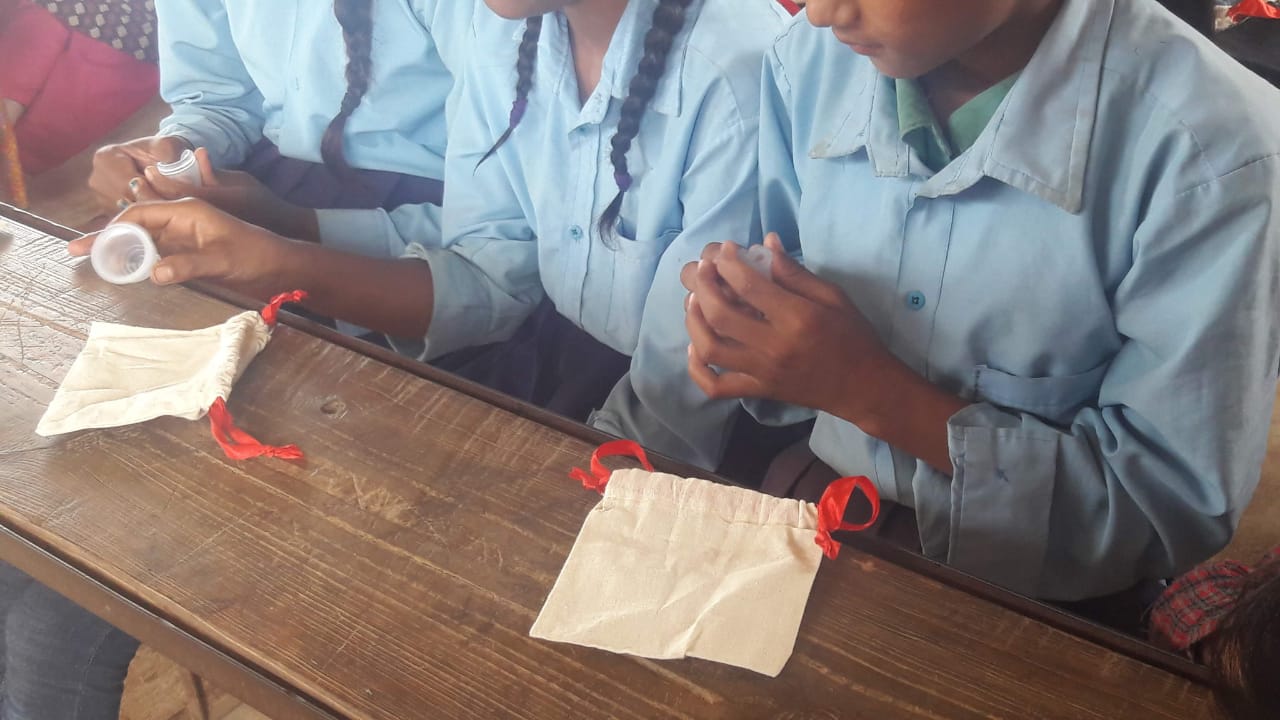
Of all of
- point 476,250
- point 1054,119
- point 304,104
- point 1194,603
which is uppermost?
point 1054,119

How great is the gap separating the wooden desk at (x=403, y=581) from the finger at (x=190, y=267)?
0.48ft

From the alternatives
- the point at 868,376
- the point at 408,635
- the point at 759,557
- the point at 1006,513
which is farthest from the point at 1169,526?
the point at 408,635

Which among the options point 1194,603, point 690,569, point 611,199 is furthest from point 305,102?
point 1194,603

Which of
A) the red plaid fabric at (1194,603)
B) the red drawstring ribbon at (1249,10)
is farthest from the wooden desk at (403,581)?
the red drawstring ribbon at (1249,10)

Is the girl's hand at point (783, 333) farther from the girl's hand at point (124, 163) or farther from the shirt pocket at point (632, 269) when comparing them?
the girl's hand at point (124, 163)

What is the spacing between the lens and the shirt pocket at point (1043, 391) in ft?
2.94

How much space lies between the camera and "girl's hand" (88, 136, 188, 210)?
1.45 metres

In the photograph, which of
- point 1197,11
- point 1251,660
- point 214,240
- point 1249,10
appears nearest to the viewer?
point 1251,660

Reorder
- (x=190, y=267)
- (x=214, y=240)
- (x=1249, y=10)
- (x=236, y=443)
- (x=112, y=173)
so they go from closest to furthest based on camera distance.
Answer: (x=236, y=443)
(x=190, y=267)
(x=214, y=240)
(x=112, y=173)
(x=1249, y=10)

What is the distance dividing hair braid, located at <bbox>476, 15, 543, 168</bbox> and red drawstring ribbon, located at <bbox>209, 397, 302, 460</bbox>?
58cm

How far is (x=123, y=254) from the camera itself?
3.51 feet

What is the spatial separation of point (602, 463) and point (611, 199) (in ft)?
1.64

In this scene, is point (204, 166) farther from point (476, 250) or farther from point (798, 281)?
point (798, 281)

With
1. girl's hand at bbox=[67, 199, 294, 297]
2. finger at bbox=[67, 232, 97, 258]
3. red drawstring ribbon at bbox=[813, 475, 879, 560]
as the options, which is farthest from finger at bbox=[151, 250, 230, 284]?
red drawstring ribbon at bbox=[813, 475, 879, 560]
